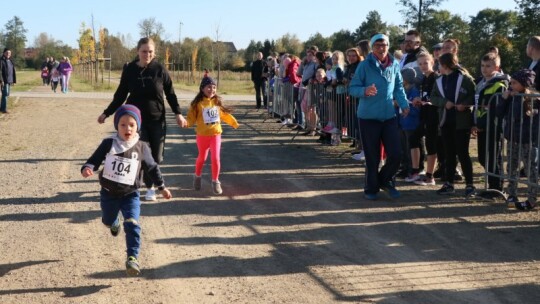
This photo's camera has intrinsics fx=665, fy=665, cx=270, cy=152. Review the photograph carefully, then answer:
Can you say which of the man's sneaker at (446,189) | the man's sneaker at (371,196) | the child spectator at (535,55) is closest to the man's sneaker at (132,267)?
the man's sneaker at (371,196)

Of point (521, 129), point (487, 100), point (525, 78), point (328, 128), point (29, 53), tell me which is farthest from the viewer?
point (29, 53)

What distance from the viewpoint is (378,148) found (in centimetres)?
905

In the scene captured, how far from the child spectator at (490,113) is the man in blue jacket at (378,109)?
1.03 meters

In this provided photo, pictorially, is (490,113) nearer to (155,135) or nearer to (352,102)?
(352,102)

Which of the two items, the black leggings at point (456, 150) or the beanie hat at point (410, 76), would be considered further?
the beanie hat at point (410, 76)

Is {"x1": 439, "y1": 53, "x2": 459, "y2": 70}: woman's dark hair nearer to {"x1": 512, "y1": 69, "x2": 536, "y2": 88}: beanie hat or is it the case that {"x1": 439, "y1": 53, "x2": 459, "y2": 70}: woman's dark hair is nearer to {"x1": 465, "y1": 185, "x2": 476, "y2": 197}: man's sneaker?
{"x1": 512, "y1": 69, "x2": 536, "y2": 88}: beanie hat

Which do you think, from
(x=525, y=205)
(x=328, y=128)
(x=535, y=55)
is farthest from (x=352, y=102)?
(x=525, y=205)

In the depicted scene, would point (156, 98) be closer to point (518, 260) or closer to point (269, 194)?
point (269, 194)

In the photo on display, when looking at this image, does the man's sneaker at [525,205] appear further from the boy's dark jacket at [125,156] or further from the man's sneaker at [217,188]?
the boy's dark jacket at [125,156]

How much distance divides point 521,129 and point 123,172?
5.02 m

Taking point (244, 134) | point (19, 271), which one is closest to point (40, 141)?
point (244, 134)

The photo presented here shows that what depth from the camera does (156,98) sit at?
842 centimetres

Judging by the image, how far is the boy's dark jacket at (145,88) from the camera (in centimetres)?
829

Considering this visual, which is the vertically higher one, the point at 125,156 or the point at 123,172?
the point at 125,156
